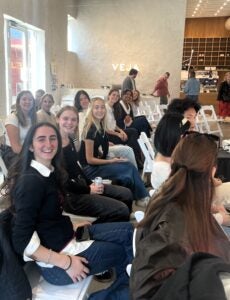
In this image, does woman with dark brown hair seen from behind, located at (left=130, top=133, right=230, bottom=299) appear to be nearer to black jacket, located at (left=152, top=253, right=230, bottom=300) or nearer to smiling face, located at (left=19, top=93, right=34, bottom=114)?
black jacket, located at (left=152, top=253, right=230, bottom=300)

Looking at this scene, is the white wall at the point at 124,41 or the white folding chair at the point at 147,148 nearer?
the white folding chair at the point at 147,148

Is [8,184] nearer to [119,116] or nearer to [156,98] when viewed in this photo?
[119,116]

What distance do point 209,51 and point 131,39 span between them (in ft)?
16.4

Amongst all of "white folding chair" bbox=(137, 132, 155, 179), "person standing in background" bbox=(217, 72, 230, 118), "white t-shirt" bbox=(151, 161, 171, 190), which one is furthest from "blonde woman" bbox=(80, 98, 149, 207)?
"person standing in background" bbox=(217, 72, 230, 118)

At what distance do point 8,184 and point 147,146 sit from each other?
1950 mm

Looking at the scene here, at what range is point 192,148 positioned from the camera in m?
1.05

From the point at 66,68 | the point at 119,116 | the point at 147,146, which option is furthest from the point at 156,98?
the point at 147,146

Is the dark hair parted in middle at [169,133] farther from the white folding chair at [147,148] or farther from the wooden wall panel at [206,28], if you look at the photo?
the wooden wall panel at [206,28]

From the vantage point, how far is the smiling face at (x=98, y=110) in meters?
2.98

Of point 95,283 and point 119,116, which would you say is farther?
point 119,116

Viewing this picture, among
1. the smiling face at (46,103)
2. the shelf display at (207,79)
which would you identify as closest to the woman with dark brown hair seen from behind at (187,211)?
the smiling face at (46,103)

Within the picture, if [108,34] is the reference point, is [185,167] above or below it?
below

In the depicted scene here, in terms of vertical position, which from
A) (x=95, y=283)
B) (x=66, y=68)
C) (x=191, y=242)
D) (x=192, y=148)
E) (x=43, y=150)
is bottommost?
(x=95, y=283)

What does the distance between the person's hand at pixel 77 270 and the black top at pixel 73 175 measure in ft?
2.53
